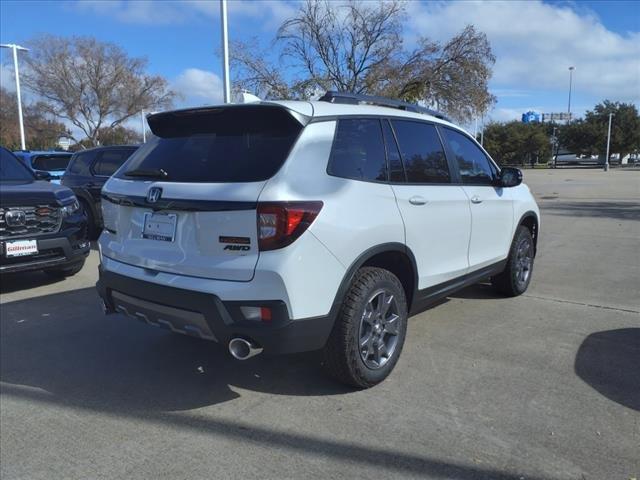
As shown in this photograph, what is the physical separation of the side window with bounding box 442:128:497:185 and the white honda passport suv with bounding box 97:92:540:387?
0.48m

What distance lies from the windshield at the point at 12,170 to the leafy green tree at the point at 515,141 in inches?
2730

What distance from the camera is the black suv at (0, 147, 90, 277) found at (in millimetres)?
5945

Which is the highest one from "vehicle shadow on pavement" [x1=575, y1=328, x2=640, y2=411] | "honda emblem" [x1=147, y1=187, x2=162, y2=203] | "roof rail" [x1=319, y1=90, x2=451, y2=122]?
"roof rail" [x1=319, y1=90, x2=451, y2=122]

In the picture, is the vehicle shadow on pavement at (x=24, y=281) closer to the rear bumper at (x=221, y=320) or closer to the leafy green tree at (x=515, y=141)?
the rear bumper at (x=221, y=320)

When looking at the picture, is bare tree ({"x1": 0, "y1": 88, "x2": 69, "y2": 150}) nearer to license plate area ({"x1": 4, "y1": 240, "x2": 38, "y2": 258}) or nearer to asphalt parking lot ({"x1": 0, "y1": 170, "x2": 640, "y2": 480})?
license plate area ({"x1": 4, "y1": 240, "x2": 38, "y2": 258})

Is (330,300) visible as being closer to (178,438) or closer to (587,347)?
(178,438)

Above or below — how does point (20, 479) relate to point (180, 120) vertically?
below

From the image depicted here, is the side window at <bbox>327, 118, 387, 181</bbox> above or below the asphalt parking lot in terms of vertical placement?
above

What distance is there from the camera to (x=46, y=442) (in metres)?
3.05

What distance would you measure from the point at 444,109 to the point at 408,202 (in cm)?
1897

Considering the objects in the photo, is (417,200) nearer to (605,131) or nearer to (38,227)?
(38,227)

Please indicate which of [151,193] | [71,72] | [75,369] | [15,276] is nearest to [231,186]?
[151,193]

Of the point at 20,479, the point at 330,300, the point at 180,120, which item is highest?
the point at 180,120

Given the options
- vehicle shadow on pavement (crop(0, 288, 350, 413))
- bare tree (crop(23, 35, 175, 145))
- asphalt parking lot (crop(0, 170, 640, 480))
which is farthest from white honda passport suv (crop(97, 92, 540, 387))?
bare tree (crop(23, 35, 175, 145))
